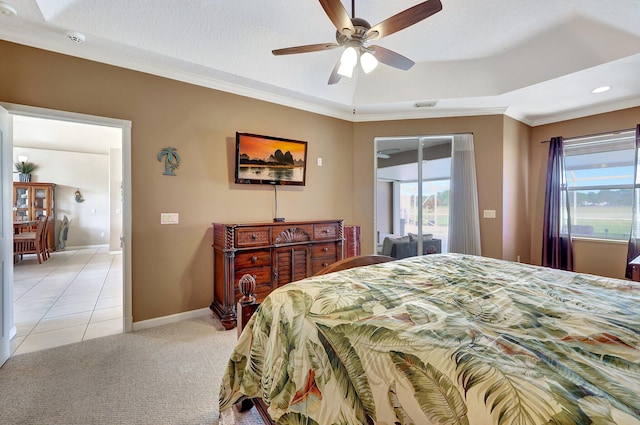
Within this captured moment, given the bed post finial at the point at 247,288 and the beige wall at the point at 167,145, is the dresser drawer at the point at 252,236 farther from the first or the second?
the bed post finial at the point at 247,288

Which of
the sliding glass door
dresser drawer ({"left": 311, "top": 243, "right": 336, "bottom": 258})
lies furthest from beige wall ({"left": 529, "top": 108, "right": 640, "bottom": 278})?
dresser drawer ({"left": 311, "top": 243, "right": 336, "bottom": 258})

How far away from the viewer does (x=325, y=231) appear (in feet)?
12.1

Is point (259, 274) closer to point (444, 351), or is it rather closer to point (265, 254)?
point (265, 254)

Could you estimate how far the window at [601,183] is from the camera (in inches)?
155

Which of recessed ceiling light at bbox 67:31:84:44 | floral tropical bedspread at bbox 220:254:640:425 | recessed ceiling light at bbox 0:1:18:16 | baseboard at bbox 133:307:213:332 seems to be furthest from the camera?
baseboard at bbox 133:307:213:332

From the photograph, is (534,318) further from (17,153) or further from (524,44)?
(17,153)

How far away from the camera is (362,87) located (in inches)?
159

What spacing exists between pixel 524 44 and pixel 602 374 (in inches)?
149

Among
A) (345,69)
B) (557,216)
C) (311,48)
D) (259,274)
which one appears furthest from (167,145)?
(557,216)

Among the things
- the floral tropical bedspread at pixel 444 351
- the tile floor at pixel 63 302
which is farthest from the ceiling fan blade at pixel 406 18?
the tile floor at pixel 63 302

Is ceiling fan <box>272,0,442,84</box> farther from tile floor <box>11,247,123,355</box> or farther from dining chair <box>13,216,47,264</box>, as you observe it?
dining chair <box>13,216,47,264</box>

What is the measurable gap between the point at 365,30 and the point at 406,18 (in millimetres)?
297

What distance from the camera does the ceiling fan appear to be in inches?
70.7

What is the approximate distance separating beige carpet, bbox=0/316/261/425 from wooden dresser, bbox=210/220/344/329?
492 millimetres
